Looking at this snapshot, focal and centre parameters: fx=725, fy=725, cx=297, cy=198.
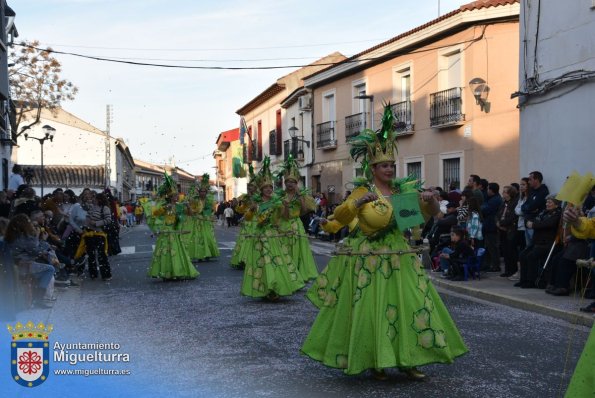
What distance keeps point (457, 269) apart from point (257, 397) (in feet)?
26.0

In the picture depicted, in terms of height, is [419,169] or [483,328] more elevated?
[419,169]

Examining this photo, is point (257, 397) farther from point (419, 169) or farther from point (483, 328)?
point (419, 169)

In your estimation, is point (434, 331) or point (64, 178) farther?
point (64, 178)

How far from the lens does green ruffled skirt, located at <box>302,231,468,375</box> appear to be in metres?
5.59

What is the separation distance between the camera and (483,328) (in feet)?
27.9

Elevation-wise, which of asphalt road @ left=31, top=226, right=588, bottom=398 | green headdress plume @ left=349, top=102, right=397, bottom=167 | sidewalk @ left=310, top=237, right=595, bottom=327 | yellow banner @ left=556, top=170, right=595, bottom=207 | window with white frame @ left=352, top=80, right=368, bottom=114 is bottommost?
asphalt road @ left=31, top=226, right=588, bottom=398

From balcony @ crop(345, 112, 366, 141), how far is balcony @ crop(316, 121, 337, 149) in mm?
1717

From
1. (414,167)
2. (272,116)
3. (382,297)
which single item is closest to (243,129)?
(272,116)

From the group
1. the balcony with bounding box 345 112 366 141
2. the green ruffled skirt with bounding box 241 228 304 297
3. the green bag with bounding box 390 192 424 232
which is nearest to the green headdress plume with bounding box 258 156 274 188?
the green ruffled skirt with bounding box 241 228 304 297

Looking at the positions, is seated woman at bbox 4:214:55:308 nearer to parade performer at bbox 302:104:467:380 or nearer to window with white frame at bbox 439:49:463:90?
parade performer at bbox 302:104:467:380

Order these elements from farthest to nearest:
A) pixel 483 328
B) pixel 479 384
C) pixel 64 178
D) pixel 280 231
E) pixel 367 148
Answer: pixel 64 178 → pixel 280 231 → pixel 483 328 → pixel 367 148 → pixel 479 384

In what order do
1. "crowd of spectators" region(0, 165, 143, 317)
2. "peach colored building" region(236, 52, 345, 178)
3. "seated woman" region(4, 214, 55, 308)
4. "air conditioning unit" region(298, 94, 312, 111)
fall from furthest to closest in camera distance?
"peach colored building" region(236, 52, 345, 178)
"air conditioning unit" region(298, 94, 312, 111)
"seated woman" region(4, 214, 55, 308)
"crowd of spectators" region(0, 165, 143, 317)

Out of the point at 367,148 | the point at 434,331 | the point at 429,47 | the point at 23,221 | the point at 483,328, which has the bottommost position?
the point at 483,328

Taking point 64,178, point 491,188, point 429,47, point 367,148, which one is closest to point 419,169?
point 429,47
